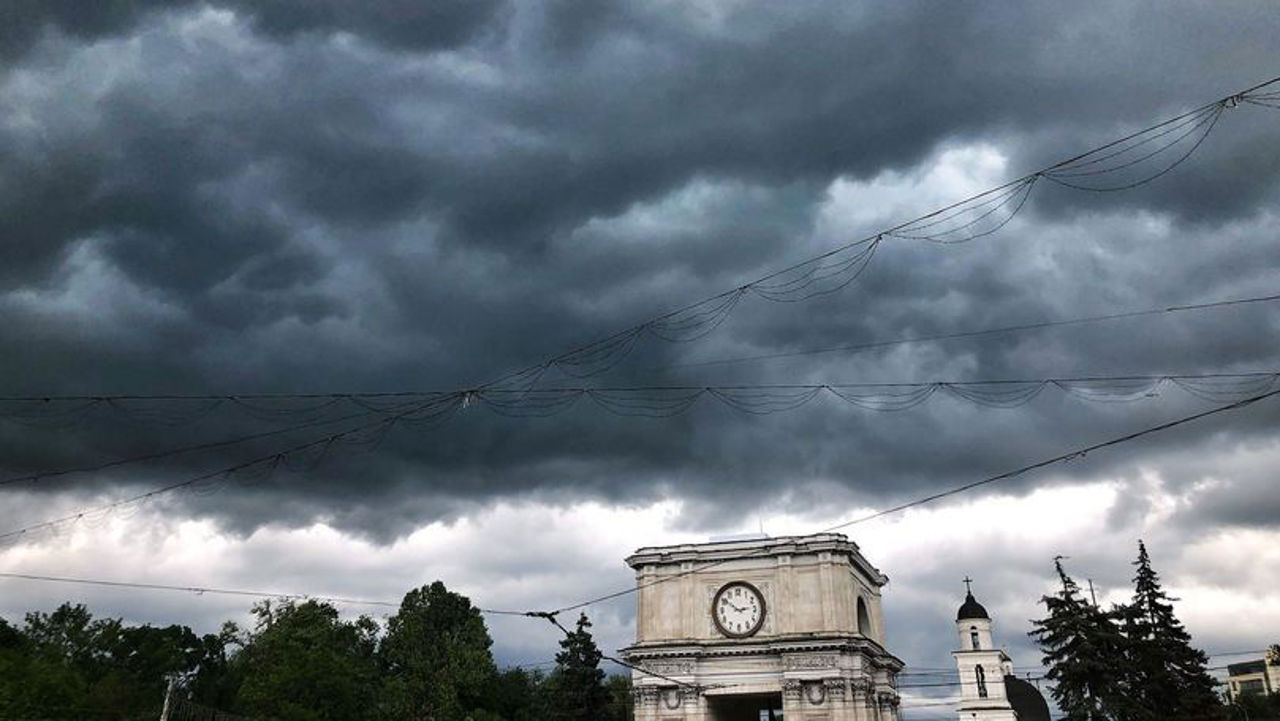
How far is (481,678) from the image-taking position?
65.6 m

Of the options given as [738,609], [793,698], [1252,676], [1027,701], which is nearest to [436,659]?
[738,609]

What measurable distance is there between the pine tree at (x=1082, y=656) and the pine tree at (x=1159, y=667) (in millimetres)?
906

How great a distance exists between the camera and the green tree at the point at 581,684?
58.4m

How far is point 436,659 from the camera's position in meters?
66.9

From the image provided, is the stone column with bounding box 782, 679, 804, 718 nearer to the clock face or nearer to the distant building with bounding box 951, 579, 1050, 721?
the clock face

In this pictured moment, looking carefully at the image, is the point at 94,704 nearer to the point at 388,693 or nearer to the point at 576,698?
the point at 388,693

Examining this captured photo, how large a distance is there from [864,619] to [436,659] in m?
31.6

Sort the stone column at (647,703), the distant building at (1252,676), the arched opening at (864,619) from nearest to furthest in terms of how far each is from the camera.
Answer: the stone column at (647,703)
the arched opening at (864,619)
the distant building at (1252,676)

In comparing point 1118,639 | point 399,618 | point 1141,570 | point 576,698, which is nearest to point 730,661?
point 576,698

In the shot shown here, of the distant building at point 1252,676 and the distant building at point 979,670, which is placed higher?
the distant building at point 1252,676

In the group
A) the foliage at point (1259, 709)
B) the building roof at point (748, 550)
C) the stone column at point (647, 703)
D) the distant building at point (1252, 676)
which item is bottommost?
the stone column at point (647, 703)

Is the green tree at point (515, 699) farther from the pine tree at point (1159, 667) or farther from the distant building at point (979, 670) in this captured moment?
the pine tree at point (1159, 667)

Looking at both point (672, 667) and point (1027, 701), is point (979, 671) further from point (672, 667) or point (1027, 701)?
point (672, 667)

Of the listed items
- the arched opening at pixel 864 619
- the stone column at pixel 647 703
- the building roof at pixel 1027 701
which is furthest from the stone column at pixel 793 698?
the building roof at pixel 1027 701
